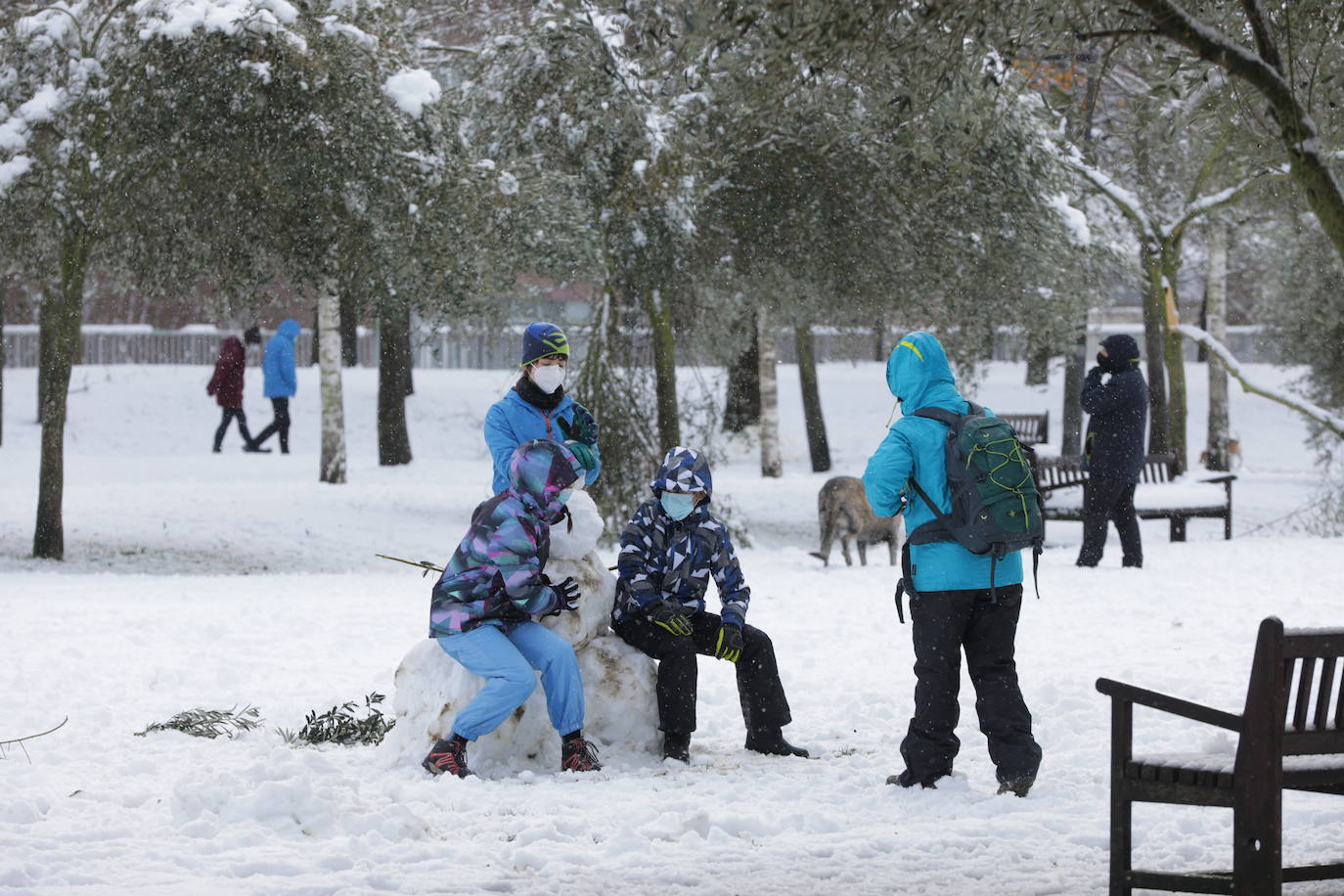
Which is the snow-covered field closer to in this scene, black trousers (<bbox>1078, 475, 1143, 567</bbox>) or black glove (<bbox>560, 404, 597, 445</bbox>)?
black trousers (<bbox>1078, 475, 1143, 567</bbox>)

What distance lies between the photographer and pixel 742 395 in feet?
92.0

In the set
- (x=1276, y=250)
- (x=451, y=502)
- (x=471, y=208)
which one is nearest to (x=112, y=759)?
(x=471, y=208)

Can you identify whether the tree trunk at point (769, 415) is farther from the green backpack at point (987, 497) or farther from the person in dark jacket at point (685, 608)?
the green backpack at point (987, 497)

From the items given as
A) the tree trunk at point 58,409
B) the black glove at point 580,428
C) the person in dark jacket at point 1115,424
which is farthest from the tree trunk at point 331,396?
the black glove at point 580,428

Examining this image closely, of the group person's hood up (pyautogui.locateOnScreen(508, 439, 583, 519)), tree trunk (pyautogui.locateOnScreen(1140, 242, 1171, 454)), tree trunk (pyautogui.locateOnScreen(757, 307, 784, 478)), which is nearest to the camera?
person's hood up (pyautogui.locateOnScreen(508, 439, 583, 519))

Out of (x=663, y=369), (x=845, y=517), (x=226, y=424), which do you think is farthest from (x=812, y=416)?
(x=845, y=517)

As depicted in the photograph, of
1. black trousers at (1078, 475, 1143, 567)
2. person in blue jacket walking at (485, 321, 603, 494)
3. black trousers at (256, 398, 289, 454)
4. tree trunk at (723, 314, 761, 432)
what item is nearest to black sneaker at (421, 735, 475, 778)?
person in blue jacket walking at (485, 321, 603, 494)

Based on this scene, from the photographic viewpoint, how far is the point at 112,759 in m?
6.11

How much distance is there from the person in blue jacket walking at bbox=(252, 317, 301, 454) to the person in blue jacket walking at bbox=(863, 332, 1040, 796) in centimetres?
1801

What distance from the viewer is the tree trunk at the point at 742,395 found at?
2754 centimetres

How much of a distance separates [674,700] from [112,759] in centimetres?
228

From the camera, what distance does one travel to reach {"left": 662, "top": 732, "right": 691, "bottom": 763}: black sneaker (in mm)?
6262

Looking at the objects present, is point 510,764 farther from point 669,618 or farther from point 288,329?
point 288,329

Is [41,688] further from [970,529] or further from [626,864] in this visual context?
[970,529]
